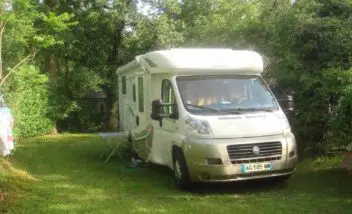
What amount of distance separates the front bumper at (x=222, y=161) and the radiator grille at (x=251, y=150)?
0.05 meters

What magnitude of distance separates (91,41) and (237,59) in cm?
1646


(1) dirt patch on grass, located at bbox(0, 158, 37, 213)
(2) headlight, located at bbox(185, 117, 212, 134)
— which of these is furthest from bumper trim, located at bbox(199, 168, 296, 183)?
(1) dirt patch on grass, located at bbox(0, 158, 37, 213)

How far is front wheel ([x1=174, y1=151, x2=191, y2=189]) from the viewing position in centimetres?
816

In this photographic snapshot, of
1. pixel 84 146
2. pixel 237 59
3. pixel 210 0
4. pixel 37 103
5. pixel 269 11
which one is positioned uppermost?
pixel 210 0

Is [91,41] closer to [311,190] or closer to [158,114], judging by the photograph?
[158,114]

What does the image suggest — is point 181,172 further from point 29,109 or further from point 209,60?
point 29,109

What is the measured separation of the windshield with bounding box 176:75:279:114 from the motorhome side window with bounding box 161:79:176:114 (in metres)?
0.29

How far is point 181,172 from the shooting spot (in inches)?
324

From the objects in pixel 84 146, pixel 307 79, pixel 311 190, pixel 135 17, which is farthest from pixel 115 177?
pixel 135 17

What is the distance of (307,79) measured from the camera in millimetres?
10055

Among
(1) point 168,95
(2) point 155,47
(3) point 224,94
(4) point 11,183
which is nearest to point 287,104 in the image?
(3) point 224,94

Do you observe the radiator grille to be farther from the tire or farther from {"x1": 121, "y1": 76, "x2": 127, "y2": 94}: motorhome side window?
{"x1": 121, "y1": 76, "x2": 127, "y2": 94}: motorhome side window

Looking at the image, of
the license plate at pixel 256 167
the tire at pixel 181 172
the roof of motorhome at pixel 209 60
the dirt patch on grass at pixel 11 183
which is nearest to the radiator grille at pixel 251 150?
the license plate at pixel 256 167

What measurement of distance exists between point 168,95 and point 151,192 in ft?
6.59
